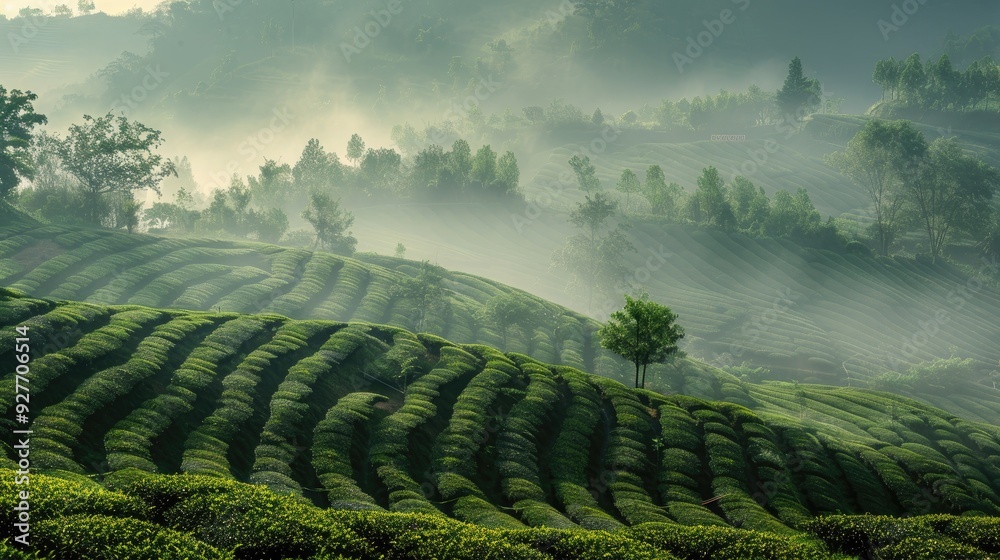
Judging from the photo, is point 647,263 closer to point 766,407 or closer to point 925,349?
point 925,349

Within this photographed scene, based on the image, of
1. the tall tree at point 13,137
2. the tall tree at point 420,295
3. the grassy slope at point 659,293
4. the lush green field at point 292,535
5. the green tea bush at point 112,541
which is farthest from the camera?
the tall tree at point 13,137

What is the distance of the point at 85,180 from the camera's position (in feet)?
456

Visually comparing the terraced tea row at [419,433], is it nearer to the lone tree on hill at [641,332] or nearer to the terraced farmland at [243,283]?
the lone tree on hill at [641,332]

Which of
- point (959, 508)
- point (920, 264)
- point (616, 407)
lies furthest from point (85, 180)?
point (920, 264)

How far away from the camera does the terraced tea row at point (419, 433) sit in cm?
4703

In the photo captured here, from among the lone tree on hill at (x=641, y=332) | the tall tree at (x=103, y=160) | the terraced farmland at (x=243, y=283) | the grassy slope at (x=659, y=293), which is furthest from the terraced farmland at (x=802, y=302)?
the lone tree on hill at (x=641, y=332)

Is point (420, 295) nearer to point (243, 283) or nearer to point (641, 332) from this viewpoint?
point (243, 283)

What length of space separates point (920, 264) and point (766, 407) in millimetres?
124458

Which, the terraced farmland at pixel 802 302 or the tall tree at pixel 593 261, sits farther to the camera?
the tall tree at pixel 593 261

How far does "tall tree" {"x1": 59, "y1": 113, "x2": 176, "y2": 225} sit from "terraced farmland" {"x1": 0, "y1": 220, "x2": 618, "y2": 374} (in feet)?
67.4

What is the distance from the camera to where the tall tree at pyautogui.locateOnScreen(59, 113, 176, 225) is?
136750 mm

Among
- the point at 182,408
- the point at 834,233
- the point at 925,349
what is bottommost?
the point at 925,349

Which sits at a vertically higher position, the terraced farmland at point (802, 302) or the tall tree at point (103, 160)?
the tall tree at point (103, 160)

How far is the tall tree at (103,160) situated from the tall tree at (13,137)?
688 centimetres
